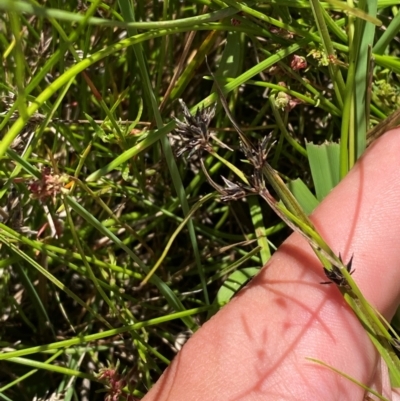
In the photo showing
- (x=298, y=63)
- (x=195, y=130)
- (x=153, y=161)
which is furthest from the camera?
(x=153, y=161)

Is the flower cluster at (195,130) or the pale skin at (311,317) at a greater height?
the flower cluster at (195,130)

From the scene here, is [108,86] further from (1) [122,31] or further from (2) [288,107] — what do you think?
(2) [288,107]

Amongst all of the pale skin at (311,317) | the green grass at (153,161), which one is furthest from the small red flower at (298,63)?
the pale skin at (311,317)

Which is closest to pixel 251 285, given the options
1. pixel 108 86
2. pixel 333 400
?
pixel 333 400

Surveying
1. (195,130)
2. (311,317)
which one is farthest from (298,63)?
(311,317)

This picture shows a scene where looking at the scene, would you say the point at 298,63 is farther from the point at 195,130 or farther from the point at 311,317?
the point at 311,317

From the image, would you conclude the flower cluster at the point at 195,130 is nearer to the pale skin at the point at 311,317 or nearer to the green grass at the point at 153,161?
the green grass at the point at 153,161
